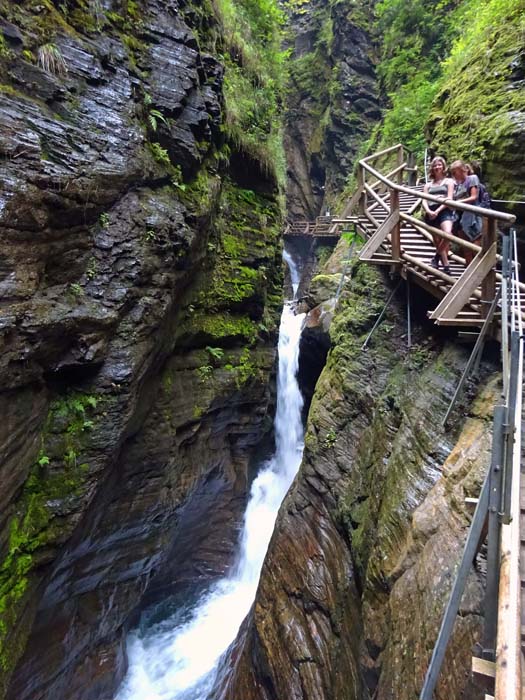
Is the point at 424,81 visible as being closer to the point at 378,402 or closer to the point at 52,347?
the point at 378,402

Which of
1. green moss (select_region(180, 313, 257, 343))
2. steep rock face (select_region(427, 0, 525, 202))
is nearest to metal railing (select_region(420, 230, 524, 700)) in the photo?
steep rock face (select_region(427, 0, 525, 202))

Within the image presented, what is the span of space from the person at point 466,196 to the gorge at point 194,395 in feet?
2.97

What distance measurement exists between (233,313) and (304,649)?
21.1 ft

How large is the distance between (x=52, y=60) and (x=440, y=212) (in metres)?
5.54

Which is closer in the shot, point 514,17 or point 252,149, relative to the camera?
point 514,17

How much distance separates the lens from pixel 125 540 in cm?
780

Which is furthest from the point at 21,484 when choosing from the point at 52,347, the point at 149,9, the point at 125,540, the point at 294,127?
the point at 294,127

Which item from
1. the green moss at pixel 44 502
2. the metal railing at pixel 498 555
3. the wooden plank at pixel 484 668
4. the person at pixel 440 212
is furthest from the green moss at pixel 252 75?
the wooden plank at pixel 484 668

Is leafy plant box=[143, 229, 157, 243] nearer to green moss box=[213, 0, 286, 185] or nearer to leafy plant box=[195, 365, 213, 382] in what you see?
leafy plant box=[195, 365, 213, 382]

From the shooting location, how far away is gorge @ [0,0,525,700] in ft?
15.3

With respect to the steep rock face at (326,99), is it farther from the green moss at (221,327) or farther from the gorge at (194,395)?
the green moss at (221,327)

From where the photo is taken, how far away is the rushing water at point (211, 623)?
28.8 feet

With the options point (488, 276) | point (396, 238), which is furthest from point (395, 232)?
point (488, 276)

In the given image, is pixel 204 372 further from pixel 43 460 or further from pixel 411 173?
pixel 411 173
